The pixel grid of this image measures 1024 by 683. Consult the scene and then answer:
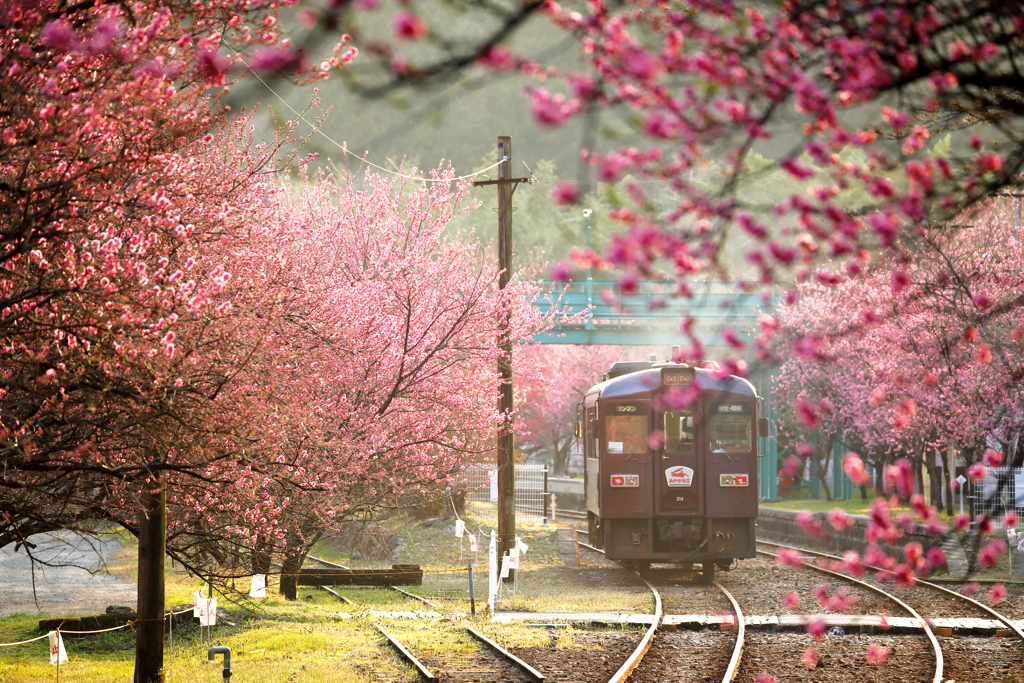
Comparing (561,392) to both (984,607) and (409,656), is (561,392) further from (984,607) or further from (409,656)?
(409,656)

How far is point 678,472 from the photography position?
62.6 feet

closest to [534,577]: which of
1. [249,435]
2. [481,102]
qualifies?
[249,435]

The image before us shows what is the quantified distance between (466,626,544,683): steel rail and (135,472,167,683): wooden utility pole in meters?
3.51

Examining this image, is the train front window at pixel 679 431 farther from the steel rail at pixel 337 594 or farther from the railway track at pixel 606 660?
the steel rail at pixel 337 594

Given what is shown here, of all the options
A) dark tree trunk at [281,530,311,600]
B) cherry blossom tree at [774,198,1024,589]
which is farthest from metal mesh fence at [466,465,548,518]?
dark tree trunk at [281,530,311,600]

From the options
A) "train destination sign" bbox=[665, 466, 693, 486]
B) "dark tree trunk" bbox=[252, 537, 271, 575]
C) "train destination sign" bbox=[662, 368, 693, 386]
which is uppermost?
"train destination sign" bbox=[662, 368, 693, 386]

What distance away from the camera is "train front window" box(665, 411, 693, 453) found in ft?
63.1

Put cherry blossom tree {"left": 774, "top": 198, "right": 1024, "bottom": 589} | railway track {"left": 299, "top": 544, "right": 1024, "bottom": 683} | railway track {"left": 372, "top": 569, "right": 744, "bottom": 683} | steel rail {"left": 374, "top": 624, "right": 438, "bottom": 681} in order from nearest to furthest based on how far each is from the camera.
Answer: steel rail {"left": 374, "top": 624, "right": 438, "bottom": 681}, railway track {"left": 372, "top": 569, "right": 744, "bottom": 683}, railway track {"left": 299, "top": 544, "right": 1024, "bottom": 683}, cherry blossom tree {"left": 774, "top": 198, "right": 1024, "bottom": 589}

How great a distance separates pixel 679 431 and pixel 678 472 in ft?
2.39

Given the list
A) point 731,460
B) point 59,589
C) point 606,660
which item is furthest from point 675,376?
point 59,589

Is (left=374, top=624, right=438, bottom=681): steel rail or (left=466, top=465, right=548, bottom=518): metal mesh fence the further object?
(left=466, top=465, right=548, bottom=518): metal mesh fence

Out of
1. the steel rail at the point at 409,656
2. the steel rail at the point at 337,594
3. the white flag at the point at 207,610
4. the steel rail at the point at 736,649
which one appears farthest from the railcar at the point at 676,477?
the white flag at the point at 207,610

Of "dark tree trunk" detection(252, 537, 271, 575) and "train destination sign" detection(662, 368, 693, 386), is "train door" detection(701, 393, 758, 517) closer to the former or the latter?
"train destination sign" detection(662, 368, 693, 386)

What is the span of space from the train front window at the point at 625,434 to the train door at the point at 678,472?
1.03 ft
